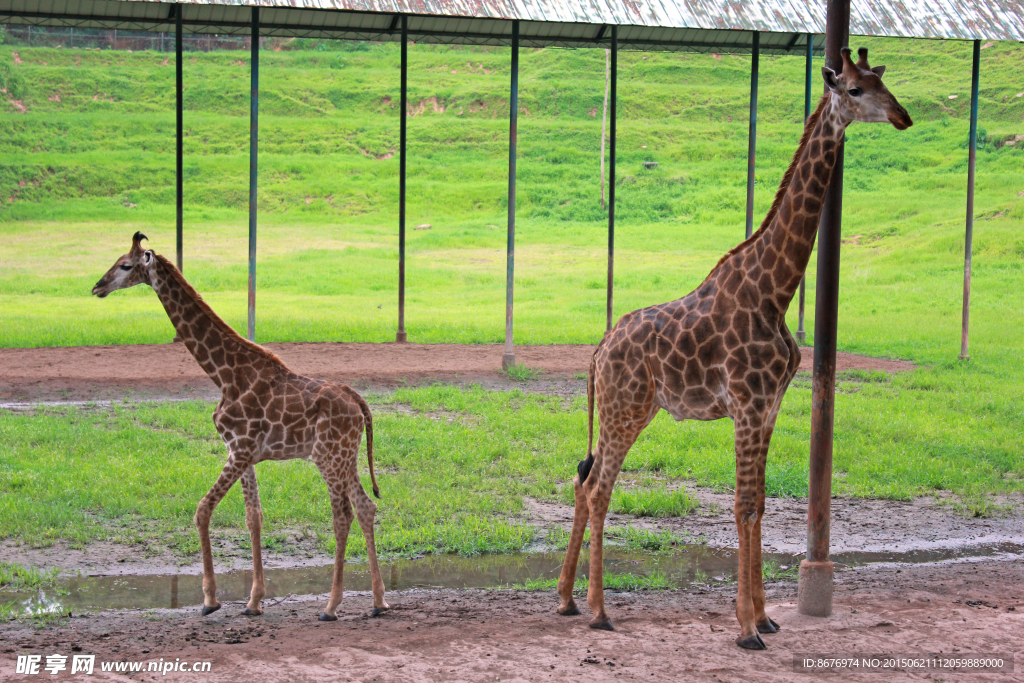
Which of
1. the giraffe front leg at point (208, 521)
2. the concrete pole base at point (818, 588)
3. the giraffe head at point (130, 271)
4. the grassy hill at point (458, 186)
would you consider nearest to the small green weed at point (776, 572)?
the concrete pole base at point (818, 588)

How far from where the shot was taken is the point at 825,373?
5945 mm

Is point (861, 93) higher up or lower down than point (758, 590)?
higher up

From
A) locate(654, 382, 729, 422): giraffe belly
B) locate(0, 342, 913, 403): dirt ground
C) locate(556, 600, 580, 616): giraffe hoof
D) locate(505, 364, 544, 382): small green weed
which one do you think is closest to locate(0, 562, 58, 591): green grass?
locate(556, 600, 580, 616): giraffe hoof

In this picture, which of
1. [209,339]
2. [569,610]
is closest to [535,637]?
[569,610]

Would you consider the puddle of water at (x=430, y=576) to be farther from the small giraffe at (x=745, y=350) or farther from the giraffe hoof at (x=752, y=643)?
the giraffe hoof at (x=752, y=643)

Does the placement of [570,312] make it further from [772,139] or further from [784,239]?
[772,139]

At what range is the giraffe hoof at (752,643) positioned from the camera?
5.34 m

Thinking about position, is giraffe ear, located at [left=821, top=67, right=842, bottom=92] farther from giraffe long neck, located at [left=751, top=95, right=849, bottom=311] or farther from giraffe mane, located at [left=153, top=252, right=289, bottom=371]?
giraffe mane, located at [left=153, top=252, right=289, bottom=371]

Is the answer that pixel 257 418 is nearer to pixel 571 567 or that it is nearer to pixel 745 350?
pixel 571 567

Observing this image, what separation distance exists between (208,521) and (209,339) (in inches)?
45.5

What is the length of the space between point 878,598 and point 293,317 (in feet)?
52.3

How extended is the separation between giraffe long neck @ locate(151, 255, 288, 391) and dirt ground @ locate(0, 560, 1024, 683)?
1.51m

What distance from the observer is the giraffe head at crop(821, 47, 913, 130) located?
17.1ft

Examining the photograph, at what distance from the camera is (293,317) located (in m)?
20.4
